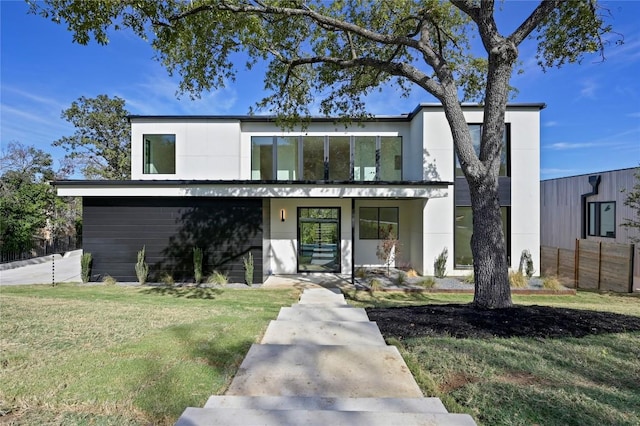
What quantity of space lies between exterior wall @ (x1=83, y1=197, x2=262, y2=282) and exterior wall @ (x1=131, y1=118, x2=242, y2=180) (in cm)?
253

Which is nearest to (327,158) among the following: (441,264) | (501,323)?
(441,264)

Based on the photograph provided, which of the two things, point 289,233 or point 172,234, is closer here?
point 172,234

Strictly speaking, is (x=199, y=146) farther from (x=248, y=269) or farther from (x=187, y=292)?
(x=187, y=292)

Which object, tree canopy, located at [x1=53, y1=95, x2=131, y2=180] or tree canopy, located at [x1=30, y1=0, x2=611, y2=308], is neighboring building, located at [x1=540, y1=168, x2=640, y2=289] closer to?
tree canopy, located at [x1=30, y1=0, x2=611, y2=308]

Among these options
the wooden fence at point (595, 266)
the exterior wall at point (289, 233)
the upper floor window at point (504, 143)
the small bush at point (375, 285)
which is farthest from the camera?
the exterior wall at point (289, 233)

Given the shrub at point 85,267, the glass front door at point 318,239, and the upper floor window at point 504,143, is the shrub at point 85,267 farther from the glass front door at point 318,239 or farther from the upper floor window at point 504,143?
the upper floor window at point 504,143

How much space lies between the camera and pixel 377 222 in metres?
13.8

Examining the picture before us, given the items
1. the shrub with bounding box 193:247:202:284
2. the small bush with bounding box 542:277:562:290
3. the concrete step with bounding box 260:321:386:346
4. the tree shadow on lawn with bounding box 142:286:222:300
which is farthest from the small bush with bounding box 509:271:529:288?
the shrub with bounding box 193:247:202:284

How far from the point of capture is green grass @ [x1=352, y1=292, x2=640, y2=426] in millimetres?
2371

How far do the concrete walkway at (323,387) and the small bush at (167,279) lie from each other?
23.6 feet

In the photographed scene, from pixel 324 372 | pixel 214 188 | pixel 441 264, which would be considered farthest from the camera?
pixel 441 264

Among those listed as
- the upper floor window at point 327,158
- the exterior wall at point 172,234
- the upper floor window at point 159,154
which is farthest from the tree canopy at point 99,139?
the upper floor window at point 327,158

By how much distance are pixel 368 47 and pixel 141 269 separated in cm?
956

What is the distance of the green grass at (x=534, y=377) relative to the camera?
2371 millimetres
